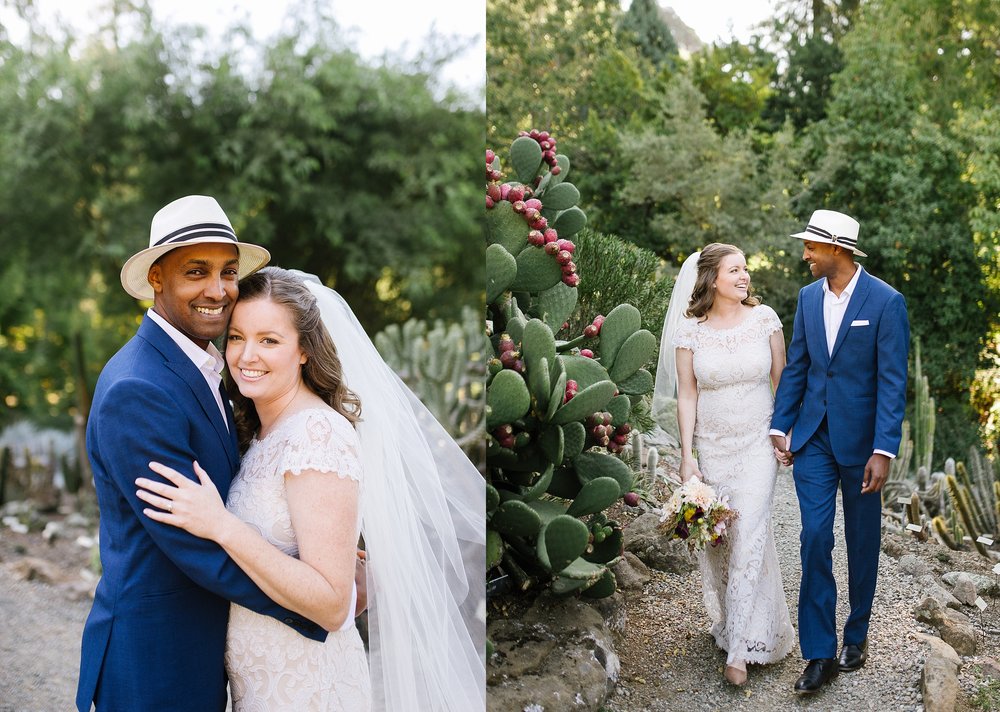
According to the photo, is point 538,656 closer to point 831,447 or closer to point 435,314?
point 831,447

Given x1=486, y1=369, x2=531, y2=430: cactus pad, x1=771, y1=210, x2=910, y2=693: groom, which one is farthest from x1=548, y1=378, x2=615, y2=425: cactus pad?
x1=771, y1=210, x2=910, y2=693: groom

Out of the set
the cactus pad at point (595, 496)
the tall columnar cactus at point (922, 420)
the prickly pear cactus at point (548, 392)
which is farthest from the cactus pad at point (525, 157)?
the tall columnar cactus at point (922, 420)

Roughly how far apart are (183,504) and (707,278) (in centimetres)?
199

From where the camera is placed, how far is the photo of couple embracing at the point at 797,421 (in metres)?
2.80

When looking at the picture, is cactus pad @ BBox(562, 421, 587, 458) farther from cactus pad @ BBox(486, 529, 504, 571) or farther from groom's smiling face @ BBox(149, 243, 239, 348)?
groom's smiling face @ BBox(149, 243, 239, 348)

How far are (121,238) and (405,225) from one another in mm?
2363

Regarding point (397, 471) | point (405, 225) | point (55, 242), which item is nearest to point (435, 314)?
point (405, 225)

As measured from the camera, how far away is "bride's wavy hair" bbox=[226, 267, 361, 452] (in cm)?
182

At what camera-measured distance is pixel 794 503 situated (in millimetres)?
2916

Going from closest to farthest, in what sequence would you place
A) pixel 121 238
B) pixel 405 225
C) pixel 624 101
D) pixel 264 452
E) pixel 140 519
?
pixel 140 519 < pixel 264 452 < pixel 624 101 < pixel 121 238 < pixel 405 225

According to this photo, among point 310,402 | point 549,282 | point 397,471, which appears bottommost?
point 397,471

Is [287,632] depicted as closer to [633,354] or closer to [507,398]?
[507,398]

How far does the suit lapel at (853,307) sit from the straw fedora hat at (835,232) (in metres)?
0.15

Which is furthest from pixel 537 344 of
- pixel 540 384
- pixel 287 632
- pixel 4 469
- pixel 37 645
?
pixel 4 469
